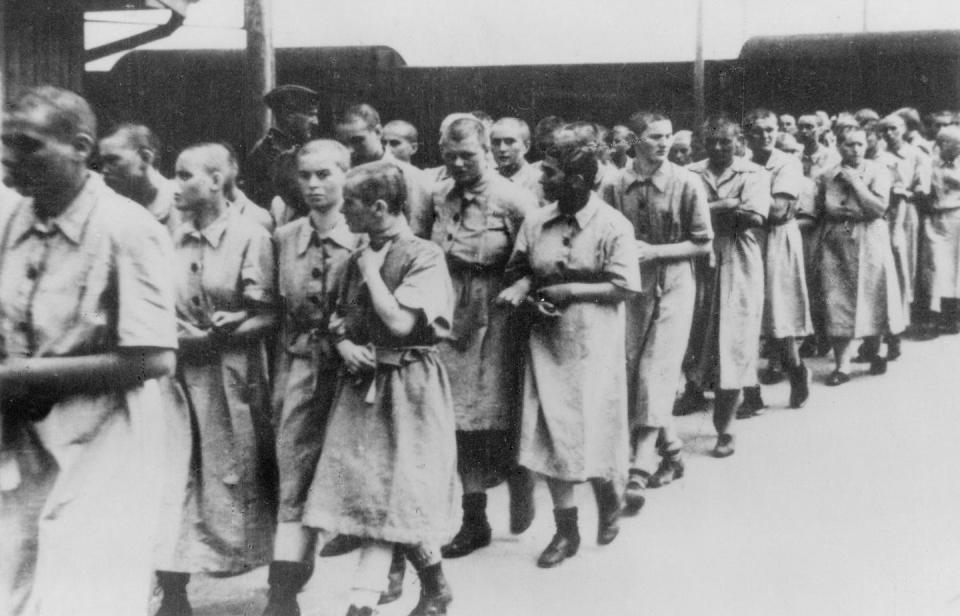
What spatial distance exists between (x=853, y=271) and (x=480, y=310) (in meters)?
4.75

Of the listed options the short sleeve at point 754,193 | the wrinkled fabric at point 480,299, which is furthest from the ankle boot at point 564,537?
the short sleeve at point 754,193

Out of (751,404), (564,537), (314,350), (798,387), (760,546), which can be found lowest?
(760,546)

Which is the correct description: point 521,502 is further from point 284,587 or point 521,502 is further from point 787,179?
point 787,179

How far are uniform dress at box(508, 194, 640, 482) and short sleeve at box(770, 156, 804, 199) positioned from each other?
333cm

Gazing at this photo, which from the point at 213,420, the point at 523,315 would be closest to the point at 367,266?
the point at 213,420

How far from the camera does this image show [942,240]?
414 inches

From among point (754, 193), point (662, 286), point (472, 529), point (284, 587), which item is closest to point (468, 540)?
point (472, 529)

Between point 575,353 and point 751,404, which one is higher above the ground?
point 575,353

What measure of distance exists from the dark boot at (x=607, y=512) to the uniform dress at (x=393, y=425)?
1.26 m

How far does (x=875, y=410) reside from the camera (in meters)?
7.96

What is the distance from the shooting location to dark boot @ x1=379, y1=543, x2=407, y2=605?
4660mm

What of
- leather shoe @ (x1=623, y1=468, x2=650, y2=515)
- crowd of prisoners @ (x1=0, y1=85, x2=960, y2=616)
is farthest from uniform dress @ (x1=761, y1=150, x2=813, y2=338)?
leather shoe @ (x1=623, y1=468, x2=650, y2=515)

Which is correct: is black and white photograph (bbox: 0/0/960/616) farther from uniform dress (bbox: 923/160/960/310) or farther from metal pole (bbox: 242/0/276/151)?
uniform dress (bbox: 923/160/960/310)

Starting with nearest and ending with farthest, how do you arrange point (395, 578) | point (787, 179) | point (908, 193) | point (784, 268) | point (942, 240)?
point (395, 578), point (787, 179), point (784, 268), point (908, 193), point (942, 240)
